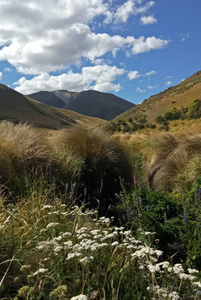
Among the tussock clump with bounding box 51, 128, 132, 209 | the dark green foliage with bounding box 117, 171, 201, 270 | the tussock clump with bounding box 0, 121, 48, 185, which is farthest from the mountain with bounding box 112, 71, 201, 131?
the dark green foliage with bounding box 117, 171, 201, 270

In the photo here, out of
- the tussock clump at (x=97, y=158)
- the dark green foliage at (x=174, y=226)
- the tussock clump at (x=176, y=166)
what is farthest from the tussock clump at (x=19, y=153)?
the tussock clump at (x=176, y=166)

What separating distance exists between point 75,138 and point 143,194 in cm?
312

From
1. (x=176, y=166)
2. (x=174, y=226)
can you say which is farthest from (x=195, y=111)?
(x=174, y=226)

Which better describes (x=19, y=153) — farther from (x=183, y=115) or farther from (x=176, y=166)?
(x=183, y=115)

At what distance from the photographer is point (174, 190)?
Answer: 5.52 m

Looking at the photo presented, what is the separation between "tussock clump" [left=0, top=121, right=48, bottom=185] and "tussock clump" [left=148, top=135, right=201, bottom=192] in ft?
8.28

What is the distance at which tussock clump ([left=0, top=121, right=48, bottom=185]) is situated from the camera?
488 centimetres

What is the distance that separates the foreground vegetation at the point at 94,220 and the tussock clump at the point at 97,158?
1.1 inches

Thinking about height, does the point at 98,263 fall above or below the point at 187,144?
below

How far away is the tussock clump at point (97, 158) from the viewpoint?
20.9 feet

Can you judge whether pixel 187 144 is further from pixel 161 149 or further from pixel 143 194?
pixel 143 194

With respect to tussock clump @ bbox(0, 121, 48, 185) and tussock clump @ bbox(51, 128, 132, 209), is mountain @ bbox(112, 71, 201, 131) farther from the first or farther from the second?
tussock clump @ bbox(0, 121, 48, 185)

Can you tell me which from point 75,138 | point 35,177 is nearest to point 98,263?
point 35,177

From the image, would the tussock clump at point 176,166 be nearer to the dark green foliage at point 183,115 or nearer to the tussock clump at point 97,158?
the tussock clump at point 97,158
